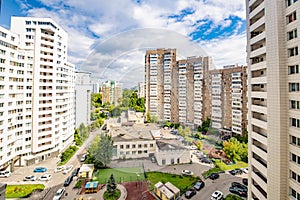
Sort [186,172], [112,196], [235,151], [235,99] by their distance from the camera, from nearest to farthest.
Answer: [112,196]
[186,172]
[235,151]
[235,99]

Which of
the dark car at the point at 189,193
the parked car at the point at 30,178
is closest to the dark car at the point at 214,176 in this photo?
the dark car at the point at 189,193

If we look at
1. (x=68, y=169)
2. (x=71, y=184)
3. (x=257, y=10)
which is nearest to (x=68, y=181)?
(x=71, y=184)

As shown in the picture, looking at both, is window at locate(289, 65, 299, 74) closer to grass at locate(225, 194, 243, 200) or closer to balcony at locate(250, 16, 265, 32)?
balcony at locate(250, 16, 265, 32)

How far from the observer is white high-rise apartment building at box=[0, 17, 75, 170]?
12.1 ft

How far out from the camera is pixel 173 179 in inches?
115

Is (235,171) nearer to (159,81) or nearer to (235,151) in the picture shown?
(235,151)

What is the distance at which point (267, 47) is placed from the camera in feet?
4.98

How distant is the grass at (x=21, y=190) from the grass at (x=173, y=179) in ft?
7.06

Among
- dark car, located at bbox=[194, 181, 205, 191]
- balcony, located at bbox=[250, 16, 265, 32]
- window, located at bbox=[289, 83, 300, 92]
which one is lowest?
dark car, located at bbox=[194, 181, 205, 191]

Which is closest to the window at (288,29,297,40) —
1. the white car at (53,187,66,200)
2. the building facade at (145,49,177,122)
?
the building facade at (145,49,177,122)

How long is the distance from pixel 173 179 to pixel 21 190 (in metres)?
2.78

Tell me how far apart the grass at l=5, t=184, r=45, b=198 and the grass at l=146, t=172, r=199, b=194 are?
84.7 inches

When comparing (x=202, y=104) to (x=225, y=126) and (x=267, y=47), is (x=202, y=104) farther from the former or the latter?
(x=225, y=126)

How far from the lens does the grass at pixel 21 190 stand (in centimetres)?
291
